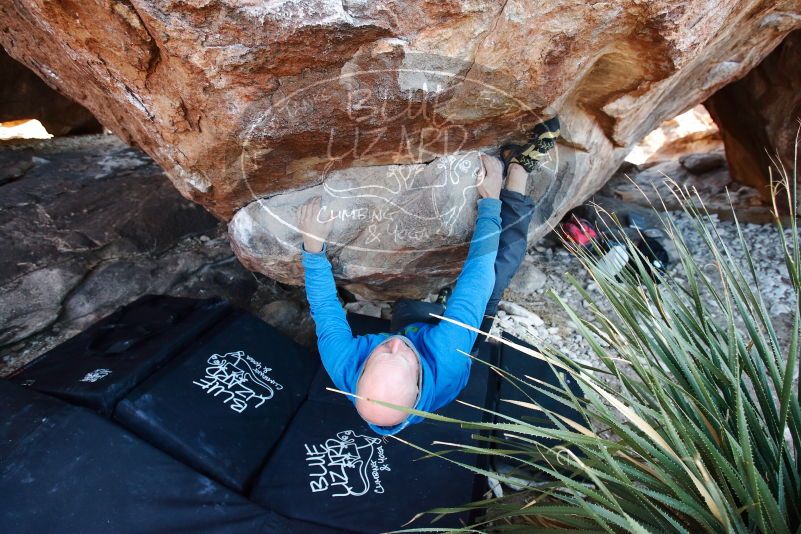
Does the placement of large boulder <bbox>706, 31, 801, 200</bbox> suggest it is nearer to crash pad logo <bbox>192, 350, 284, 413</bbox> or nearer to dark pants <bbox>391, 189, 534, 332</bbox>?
dark pants <bbox>391, 189, 534, 332</bbox>

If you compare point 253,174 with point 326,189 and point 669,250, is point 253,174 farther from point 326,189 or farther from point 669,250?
point 669,250

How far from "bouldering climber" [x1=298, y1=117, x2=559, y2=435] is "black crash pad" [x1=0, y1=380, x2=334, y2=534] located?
0.58m

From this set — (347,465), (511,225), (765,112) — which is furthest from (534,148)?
(765,112)

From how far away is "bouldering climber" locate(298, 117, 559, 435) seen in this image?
1547mm

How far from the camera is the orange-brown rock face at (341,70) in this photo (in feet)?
4.35

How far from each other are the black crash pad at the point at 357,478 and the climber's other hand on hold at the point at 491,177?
101cm

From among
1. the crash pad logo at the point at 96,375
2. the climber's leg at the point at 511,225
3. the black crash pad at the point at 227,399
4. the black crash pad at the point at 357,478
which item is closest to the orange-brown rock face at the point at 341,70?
the climber's leg at the point at 511,225

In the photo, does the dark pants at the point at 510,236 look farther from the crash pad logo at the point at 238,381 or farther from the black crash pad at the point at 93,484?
the black crash pad at the point at 93,484

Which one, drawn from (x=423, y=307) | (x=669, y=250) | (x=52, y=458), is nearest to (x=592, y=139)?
(x=423, y=307)

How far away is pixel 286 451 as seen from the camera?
2002 mm

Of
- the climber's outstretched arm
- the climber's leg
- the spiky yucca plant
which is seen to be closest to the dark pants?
the climber's leg

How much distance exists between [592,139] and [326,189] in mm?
1192

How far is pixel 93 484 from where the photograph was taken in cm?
161

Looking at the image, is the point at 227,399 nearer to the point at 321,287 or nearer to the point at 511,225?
the point at 321,287
